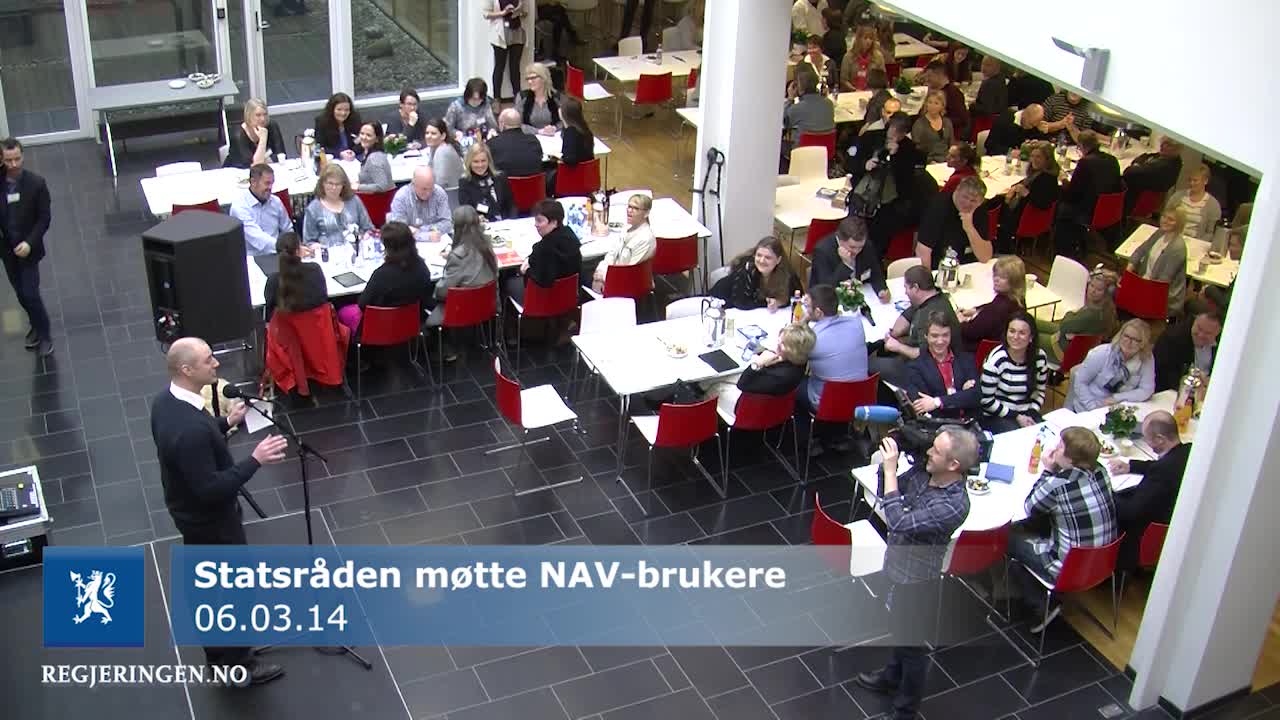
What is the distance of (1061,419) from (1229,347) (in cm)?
210

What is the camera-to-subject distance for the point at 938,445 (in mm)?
6305

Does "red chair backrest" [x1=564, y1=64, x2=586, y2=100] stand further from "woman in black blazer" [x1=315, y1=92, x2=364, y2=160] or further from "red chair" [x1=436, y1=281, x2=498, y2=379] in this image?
"red chair" [x1=436, y1=281, x2=498, y2=379]

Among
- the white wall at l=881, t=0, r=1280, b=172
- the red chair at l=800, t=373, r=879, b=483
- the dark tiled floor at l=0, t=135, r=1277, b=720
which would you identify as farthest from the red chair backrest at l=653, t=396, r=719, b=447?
the white wall at l=881, t=0, r=1280, b=172

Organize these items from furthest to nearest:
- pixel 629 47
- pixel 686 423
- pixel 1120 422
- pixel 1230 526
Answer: pixel 629 47, pixel 686 423, pixel 1120 422, pixel 1230 526

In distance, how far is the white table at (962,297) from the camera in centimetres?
960

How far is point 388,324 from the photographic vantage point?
9.35 metres

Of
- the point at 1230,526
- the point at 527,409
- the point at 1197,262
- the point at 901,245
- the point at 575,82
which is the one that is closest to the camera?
the point at 1230,526

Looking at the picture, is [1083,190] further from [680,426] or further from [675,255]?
[680,426]

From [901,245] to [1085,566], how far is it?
460 cm

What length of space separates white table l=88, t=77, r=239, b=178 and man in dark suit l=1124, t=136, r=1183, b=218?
28.1 ft

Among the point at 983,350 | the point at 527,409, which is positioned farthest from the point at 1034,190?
the point at 527,409

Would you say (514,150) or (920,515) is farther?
(514,150)

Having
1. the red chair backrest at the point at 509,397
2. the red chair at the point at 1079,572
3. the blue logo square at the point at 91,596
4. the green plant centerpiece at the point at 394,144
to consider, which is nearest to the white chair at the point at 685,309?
the red chair backrest at the point at 509,397

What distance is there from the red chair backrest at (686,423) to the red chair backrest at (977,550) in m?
1.78
